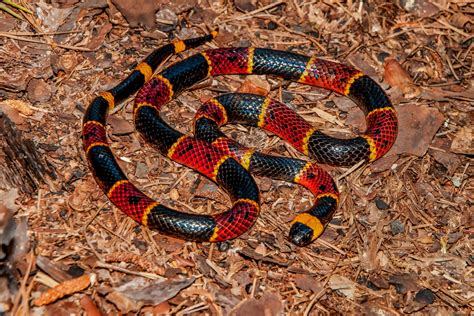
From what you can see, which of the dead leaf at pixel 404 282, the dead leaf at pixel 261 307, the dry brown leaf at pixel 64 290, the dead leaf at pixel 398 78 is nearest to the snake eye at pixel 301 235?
the dead leaf at pixel 261 307

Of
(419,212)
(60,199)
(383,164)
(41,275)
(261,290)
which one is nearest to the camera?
(41,275)

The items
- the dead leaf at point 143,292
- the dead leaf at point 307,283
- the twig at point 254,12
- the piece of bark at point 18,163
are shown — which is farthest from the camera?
the twig at point 254,12

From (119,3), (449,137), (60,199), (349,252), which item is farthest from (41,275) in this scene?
(449,137)

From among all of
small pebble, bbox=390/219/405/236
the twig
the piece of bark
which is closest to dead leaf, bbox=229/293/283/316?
small pebble, bbox=390/219/405/236

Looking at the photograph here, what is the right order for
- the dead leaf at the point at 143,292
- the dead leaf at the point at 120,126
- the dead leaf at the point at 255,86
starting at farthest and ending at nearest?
the dead leaf at the point at 255,86, the dead leaf at the point at 120,126, the dead leaf at the point at 143,292

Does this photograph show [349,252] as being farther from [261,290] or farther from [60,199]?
[60,199]

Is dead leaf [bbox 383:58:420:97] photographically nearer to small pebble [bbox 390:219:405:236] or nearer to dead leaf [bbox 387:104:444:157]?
dead leaf [bbox 387:104:444:157]

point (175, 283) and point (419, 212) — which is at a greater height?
point (175, 283)

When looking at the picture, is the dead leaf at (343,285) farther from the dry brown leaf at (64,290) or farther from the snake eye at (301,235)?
the dry brown leaf at (64,290)
